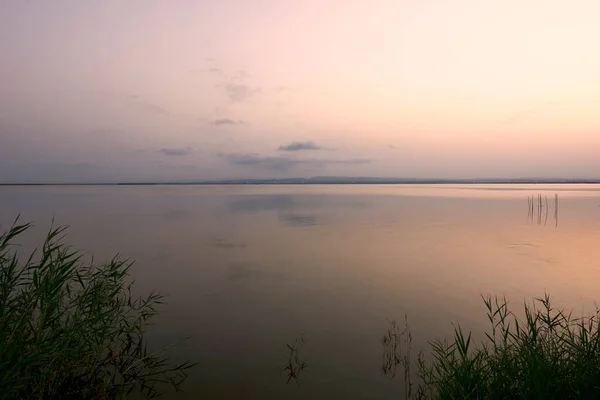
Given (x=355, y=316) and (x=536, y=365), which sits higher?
(x=536, y=365)

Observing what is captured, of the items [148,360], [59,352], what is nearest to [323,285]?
[148,360]

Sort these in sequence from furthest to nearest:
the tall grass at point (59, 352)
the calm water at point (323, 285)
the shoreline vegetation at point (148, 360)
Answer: the calm water at point (323, 285) < the tall grass at point (59, 352) < the shoreline vegetation at point (148, 360)

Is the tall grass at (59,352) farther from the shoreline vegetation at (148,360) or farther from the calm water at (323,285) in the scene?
the calm water at (323,285)

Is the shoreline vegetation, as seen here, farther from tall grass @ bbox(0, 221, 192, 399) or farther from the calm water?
the calm water

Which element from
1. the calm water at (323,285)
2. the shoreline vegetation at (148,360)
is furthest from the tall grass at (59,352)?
the calm water at (323,285)

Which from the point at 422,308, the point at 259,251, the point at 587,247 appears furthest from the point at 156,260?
the point at 587,247

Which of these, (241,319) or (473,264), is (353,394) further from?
(473,264)

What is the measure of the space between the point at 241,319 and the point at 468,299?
926 cm

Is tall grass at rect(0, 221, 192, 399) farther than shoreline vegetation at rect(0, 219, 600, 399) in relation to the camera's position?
Yes

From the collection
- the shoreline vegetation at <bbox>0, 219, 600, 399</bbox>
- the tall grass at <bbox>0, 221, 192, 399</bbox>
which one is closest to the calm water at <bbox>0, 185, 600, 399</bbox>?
the shoreline vegetation at <bbox>0, 219, 600, 399</bbox>

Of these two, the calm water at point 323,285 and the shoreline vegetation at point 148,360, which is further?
the calm water at point 323,285

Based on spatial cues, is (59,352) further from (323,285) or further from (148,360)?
(323,285)

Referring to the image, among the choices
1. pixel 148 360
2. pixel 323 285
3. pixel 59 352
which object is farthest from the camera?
pixel 323 285

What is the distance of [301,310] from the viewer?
1316cm
